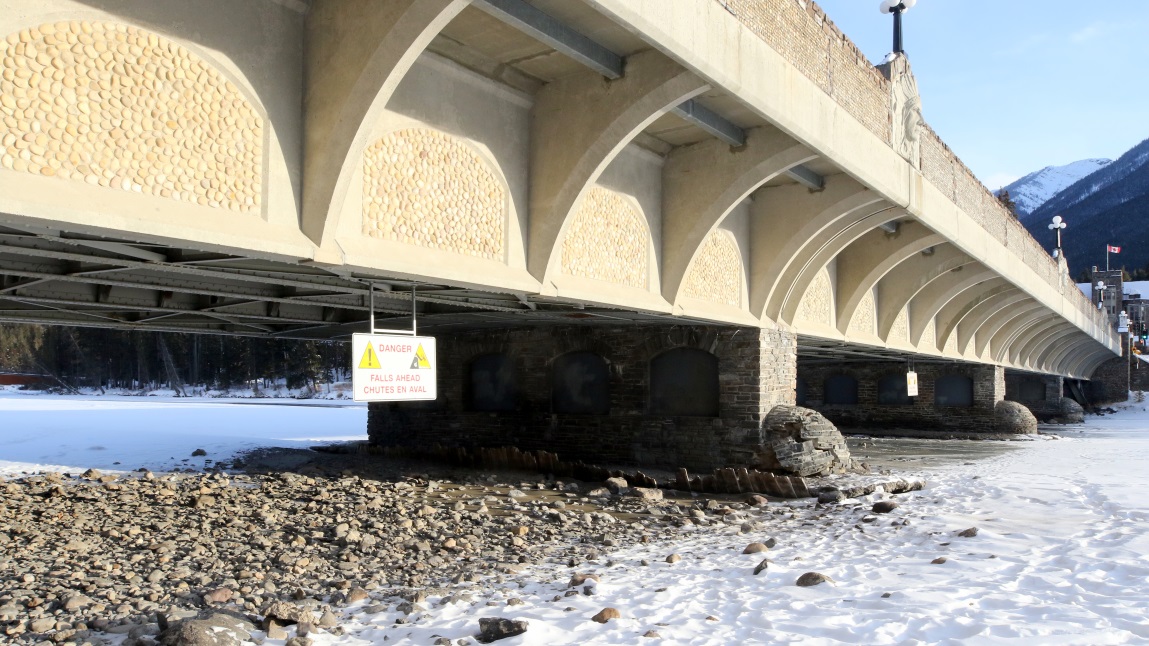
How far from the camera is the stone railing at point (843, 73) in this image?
781 cm

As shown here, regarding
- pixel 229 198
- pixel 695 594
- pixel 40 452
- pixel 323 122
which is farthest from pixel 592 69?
pixel 40 452

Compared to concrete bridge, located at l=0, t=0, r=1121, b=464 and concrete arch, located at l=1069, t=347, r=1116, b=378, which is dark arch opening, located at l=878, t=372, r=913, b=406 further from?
concrete arch, located at l=1069, t=347, r=1116, b=378

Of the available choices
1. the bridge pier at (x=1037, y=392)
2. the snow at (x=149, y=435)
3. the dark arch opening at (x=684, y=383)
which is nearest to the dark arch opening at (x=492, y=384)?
the dark arch opening at (x=684, y=383)

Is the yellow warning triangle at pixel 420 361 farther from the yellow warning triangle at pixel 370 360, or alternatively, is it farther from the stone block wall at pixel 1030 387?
the stone block wall at pixel 1030 387

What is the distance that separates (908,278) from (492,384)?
8.93 meters

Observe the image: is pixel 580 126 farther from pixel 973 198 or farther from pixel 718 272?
pixel 973 198

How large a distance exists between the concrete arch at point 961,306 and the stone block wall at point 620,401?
32.9ft

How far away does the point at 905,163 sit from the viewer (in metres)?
10.8

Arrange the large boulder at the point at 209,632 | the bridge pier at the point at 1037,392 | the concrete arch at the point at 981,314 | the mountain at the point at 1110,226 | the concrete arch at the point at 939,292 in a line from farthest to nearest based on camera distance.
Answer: the mountain at the point at 1110,226 → the bridge pier at the point at 1037,392 → the concrete arch at the point at 981,314 → the concrete arch at the point at 939,292 → the large boulder at the point at 209,632

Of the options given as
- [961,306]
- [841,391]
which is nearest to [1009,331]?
[841,391]

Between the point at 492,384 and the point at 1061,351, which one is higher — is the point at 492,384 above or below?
below

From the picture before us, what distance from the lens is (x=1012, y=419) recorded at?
22.8 m

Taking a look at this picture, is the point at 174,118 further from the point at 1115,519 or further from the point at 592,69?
the point at 1115,519

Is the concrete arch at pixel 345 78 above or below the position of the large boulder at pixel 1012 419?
above
